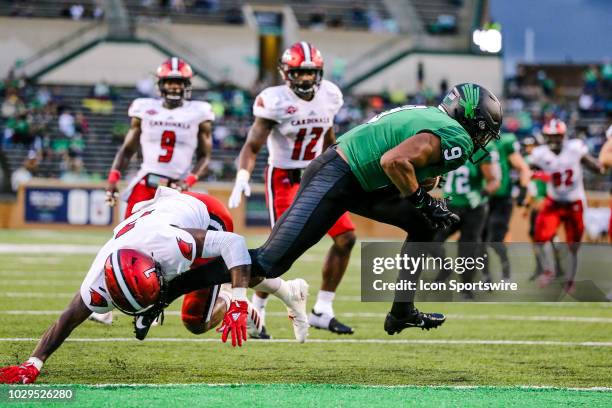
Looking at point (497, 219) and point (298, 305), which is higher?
point (298, 305)

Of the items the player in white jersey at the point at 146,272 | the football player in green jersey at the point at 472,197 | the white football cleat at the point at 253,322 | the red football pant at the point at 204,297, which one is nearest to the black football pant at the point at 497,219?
the football player in green jersey at the point at 472,197

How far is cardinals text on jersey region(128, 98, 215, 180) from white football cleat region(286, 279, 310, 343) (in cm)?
262

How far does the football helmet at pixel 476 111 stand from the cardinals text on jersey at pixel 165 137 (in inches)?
141

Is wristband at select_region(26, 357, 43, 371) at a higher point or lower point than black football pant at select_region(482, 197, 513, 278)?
higher

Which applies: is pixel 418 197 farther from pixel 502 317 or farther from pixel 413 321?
pixel 502 317

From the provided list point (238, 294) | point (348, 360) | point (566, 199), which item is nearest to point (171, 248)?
point (238, 294)

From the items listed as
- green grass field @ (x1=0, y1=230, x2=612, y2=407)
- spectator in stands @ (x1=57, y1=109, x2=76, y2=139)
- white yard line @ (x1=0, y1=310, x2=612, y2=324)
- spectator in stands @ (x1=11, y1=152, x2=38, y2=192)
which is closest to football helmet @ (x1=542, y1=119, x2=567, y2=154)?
green grass field @ (x1=0, y1=230, x2=612, y2=407)

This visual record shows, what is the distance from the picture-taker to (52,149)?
26359 millimetres

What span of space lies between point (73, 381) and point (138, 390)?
1.67ft

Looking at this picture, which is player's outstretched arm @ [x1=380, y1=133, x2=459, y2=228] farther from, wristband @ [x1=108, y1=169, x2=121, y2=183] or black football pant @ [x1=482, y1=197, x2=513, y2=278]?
black football pant @ [x1=482, y1=197, x2=513, y2=278]

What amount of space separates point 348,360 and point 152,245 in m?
A: 1.65

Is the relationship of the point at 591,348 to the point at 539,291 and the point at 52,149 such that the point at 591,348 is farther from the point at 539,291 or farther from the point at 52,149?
the point at 52,149

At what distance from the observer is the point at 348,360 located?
6586 mm

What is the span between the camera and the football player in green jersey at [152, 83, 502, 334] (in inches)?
224
